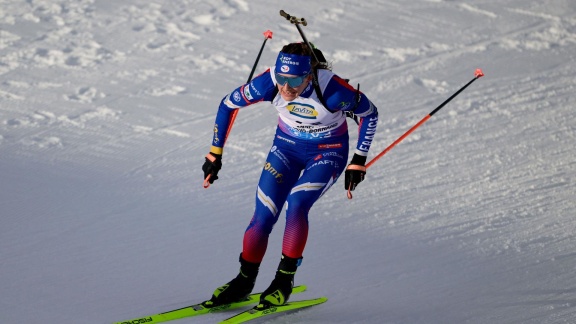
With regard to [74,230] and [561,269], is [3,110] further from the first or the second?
[561,269]

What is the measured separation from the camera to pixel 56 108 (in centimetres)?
827

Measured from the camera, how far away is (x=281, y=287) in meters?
4.88

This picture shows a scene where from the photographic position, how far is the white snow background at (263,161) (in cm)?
561

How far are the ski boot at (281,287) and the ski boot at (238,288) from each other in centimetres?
18

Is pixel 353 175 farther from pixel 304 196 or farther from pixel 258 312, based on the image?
pixel 258 312

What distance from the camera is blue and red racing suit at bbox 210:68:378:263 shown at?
4867 mm

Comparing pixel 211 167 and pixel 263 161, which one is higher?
pixel 211 167

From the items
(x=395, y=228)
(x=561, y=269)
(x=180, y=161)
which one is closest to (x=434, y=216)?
(x=395, y=228)

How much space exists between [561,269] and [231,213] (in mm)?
2219

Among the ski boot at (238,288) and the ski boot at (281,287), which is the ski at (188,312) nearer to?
the ski boot at (238,288)

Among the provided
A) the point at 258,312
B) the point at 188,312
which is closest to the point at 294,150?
the point at 258,312

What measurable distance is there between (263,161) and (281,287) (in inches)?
109

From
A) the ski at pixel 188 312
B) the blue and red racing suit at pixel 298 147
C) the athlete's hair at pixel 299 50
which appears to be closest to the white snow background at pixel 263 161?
the ski at pixel 188 312

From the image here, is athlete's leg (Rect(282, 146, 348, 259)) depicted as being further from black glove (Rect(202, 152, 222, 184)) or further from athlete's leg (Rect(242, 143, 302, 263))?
black glove (Rect(202, 152, 222, 184))
